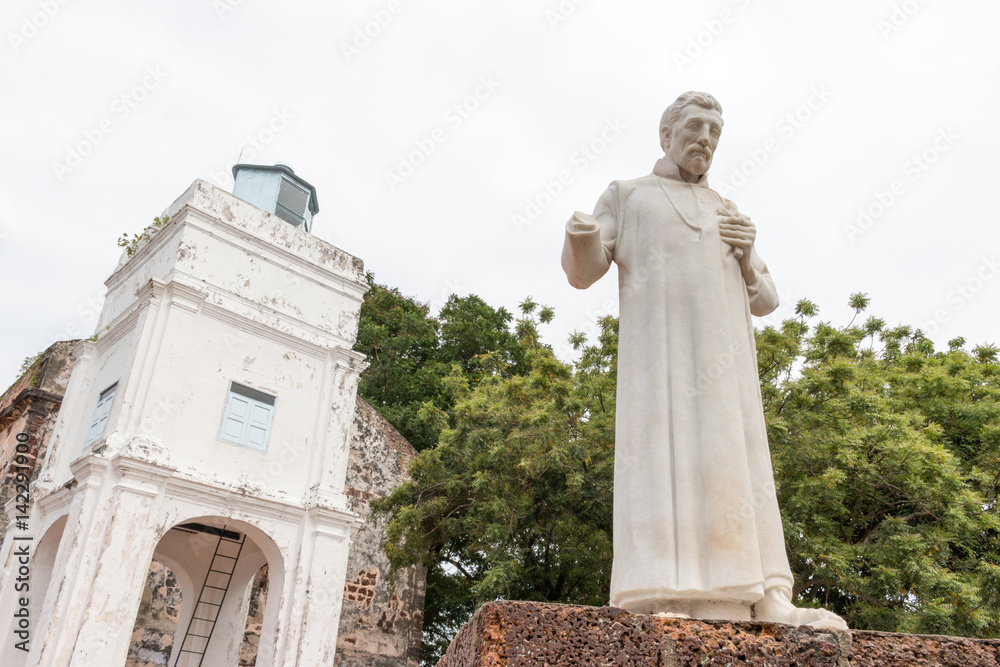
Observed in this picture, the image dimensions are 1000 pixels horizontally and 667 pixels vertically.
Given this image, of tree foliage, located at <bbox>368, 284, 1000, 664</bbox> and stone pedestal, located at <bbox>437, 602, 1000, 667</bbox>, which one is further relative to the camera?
tree foliage, located at <bbox>368, 284, 1000, 664</bbox>

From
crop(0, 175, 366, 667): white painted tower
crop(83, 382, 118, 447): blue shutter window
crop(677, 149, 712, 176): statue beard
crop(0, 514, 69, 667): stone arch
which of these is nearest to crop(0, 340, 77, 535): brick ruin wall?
crop(0, 175, 366, 667): white painted tower

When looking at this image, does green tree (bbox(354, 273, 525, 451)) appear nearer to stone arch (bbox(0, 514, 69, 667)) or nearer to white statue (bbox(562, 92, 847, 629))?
stone arch (bbox(0, 514, 69, 667))

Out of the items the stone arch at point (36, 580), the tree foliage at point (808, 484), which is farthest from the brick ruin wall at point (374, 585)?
the stone arch at point (36, 580)

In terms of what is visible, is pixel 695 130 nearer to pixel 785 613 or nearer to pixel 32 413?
pixel 785 613

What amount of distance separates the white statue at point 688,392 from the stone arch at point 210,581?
27.8 feet

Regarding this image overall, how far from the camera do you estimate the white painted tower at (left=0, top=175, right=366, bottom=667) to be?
8.43m

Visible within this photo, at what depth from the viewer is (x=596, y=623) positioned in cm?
195

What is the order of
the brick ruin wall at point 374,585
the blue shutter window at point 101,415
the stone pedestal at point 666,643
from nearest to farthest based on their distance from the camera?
the stone pedestal at point 666,643 → the blue shutter window at point 101,415 → the brick ruin wall at point 374,585

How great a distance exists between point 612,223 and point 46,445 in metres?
11.3

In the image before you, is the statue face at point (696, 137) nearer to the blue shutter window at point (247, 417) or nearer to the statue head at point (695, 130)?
the statue head at point (695, 130)

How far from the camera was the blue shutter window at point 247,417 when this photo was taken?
9781mm

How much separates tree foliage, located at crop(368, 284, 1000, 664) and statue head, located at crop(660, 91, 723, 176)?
5363 millimetres

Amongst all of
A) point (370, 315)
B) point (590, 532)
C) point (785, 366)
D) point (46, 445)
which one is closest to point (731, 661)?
point (590, 532)

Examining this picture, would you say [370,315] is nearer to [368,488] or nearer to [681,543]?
[368,488]
